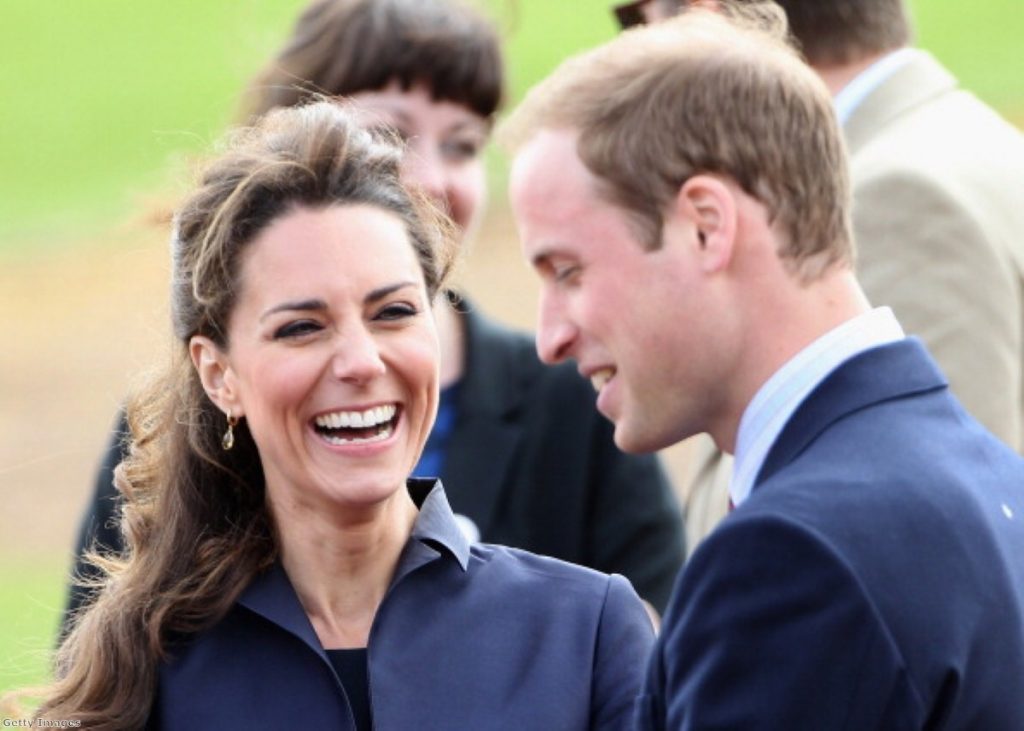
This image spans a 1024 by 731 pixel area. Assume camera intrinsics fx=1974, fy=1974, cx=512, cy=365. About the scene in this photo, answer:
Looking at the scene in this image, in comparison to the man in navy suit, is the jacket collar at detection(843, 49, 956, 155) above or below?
below

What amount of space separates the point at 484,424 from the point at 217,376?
45.6 inches

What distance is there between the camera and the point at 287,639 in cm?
341

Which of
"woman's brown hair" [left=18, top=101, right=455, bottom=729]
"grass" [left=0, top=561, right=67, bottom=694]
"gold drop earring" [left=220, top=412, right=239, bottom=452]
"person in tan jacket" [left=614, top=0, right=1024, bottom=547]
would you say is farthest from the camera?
"grass" [left=0, top=561, right=67, bottom=694]

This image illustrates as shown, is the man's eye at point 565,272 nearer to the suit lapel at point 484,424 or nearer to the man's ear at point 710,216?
the man's ear at point 710,216

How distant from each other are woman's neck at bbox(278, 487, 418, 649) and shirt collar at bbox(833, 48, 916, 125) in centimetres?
165

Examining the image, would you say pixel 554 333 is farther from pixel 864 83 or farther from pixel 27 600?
pixel 27 600

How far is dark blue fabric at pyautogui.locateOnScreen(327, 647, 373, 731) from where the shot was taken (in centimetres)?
336

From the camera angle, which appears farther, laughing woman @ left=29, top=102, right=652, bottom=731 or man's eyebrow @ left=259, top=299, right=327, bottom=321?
man's eyebrow @ left=259, top=299, right=327, bottom=321

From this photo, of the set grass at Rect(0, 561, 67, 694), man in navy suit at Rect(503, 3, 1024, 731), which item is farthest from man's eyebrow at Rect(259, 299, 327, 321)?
grass at Rect(0, 561, 67, 694)

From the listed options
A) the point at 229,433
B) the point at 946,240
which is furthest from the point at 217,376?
the point at 946,240

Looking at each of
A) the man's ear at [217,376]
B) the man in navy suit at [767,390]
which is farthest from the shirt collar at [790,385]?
the man's ear at [217,376]

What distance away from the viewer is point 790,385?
2.90 metres

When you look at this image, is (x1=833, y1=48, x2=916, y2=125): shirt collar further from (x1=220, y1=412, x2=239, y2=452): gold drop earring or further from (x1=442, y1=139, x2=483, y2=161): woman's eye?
(x1=220, y1=412, x2=239, y2=452): gold drop earring

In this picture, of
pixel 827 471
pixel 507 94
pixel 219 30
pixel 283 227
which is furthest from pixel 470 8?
pixel 219 30
